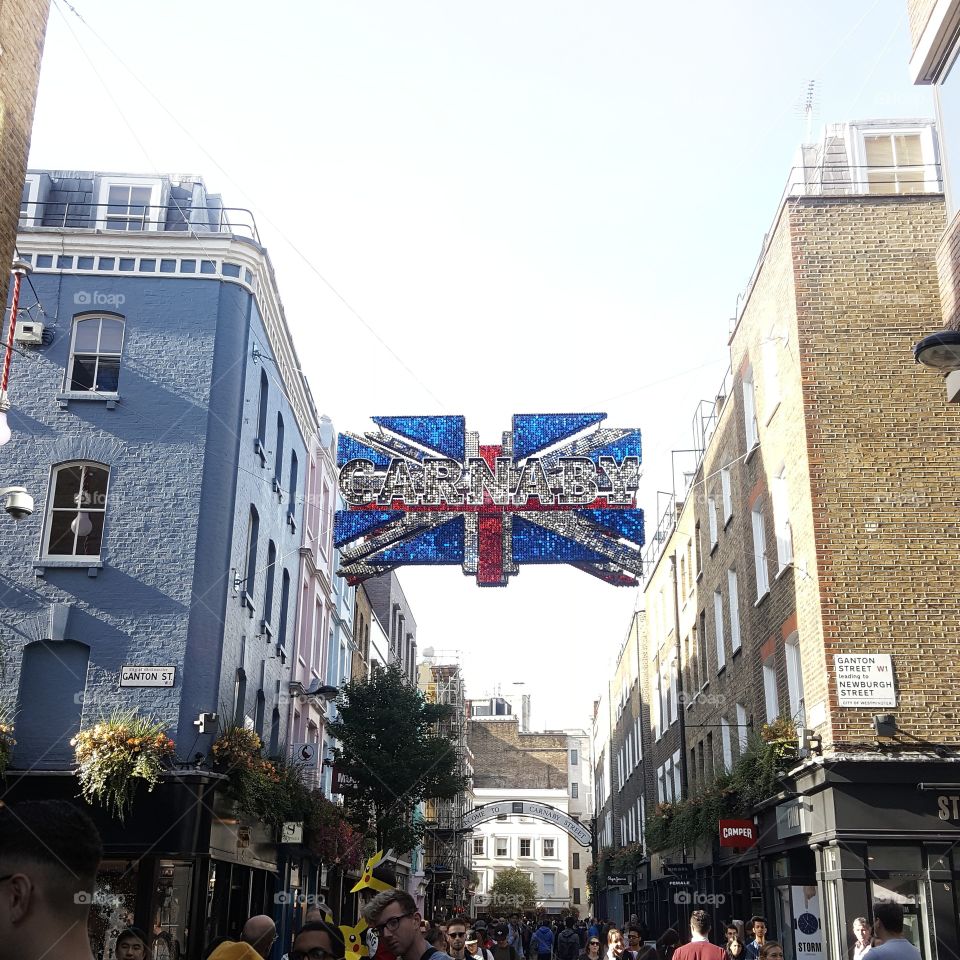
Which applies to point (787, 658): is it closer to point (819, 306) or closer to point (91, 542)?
point (819, 306)

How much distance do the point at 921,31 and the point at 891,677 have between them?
848 cm

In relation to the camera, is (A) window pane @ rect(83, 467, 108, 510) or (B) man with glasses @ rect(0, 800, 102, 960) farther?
(A) window pane @ rect(83, 467, 108, 510)

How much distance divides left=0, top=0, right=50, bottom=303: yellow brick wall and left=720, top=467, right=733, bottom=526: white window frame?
1547 cm

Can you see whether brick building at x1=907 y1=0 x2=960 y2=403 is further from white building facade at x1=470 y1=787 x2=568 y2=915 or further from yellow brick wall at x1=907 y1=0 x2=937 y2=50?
white building facade at x1=470 y1=787 x2=568 y2=915

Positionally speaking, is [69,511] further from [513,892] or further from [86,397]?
[513,892]

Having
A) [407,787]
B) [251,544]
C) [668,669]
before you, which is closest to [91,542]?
[251,544]

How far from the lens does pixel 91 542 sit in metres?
20.9

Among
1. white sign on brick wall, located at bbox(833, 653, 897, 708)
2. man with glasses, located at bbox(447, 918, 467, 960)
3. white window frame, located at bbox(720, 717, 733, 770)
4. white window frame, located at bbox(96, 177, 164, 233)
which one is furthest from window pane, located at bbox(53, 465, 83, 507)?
white window frame, located at bbox(720, 717, 733, 770)

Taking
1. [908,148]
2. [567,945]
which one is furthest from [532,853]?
[908,148]

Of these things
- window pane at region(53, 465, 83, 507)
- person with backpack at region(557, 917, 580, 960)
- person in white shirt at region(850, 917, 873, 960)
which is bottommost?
person with backpack at region(557, 917, 580, 960)

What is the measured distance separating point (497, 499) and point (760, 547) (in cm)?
623

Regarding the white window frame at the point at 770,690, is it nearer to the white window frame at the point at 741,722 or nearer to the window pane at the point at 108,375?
the white window frame at the point at 741,722

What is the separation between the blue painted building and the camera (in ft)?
62.7

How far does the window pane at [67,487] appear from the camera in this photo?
69.3ft
